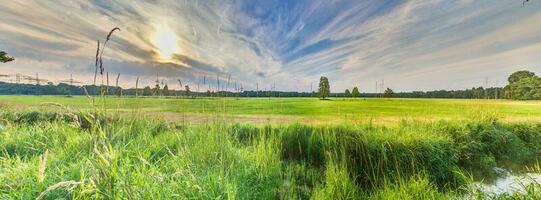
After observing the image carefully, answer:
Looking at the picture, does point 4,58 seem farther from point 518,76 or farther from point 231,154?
point 518,76

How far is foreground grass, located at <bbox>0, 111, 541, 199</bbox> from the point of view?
227cm

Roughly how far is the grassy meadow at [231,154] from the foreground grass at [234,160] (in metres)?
0.02

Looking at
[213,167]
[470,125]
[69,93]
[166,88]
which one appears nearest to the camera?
[69,93]

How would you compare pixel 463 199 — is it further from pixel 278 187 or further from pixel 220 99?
pixel 220 99

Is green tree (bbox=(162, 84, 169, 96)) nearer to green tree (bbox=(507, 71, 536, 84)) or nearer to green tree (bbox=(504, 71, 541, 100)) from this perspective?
green tree (bbox=(504, 71, 541, 100))

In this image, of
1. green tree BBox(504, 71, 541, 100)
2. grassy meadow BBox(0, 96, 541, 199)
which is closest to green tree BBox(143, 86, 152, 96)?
grassy meadow BBox(0, 96, 541, 199)

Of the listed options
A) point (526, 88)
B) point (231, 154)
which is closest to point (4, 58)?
point (231, 154)

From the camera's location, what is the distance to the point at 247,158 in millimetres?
4645

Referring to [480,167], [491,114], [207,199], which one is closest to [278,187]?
[207,199]

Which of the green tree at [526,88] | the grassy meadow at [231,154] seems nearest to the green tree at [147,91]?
the grassy meadow at [231,154]

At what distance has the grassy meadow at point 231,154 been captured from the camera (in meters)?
2.32

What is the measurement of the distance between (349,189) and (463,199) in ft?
6.37

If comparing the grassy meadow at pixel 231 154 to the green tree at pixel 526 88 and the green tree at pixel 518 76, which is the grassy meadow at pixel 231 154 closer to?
the green tree at pixel 526 88

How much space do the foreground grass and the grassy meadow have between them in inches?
0.9
